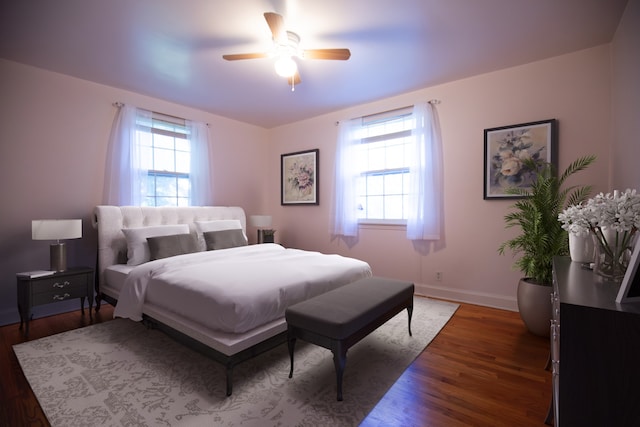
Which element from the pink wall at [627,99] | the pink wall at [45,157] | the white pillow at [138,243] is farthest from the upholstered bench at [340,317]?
the pink wall at [45,157]

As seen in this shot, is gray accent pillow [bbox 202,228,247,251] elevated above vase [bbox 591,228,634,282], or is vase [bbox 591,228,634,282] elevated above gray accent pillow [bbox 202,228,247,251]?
vase [bbox 591,228,634,282]

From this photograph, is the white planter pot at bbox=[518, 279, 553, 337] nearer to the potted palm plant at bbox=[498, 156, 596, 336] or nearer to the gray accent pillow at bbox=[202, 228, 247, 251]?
the potted palm plant at bbox=[498, 156, 596, 336]

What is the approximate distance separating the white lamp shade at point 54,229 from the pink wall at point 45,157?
1.79 ft

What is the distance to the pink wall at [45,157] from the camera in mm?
2957

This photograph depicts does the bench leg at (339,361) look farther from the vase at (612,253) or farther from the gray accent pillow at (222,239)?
the gray accent pillow at (222,239)

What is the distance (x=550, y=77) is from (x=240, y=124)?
4.42 metres

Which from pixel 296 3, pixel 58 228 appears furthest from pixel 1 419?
pixel 296 3

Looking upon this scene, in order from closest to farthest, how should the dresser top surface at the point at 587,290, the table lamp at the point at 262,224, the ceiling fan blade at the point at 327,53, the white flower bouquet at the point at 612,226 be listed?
1. the dresser top surface at the point at 587,290
2. the white flower bouquet at the point at 612,226
3. the ceiling fan blade at the point at 327,53
4. the table lamp at the point at 262,224

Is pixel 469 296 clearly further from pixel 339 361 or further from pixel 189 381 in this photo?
pixel 189 381

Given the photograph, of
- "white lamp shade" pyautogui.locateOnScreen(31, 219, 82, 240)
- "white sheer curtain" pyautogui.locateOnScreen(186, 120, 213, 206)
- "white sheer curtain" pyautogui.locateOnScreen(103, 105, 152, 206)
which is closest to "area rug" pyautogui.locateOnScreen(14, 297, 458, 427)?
"white lamp shade" pyautogui.locateOnScreen(31, 219, 82, 240)

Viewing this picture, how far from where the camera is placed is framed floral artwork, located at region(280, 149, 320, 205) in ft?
16.2

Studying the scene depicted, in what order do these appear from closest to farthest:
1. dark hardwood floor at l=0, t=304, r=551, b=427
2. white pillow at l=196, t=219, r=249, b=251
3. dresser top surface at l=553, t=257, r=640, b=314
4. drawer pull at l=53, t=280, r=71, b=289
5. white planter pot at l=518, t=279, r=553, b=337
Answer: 1. dresser top surface at l=553, t=257, r=640, b=314
2. dark hardwood floor at l=0, t=304, r=551, b=427
3. white planter pot at l=518, t=279, r=553, b=337
4. drawer pull at l=53, t=280, r=71, b=289
5. white pillow at l=196, t=219, r=249, b=251

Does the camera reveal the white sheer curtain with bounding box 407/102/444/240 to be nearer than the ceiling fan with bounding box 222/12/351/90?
No

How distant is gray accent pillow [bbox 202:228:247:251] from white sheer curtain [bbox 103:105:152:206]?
41.1 inches
